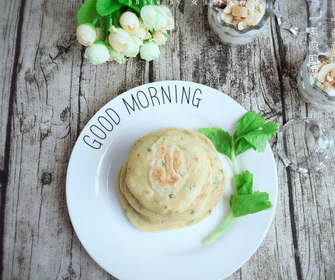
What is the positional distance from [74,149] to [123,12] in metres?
0.53

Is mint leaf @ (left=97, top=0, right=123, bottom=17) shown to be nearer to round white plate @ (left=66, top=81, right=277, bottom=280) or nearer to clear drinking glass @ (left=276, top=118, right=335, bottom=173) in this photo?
round white plate @ (left=66, top=81, right=277, bottom=280)

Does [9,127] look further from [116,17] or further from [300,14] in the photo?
[300,14]

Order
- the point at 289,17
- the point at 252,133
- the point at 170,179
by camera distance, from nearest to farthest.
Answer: the point at 170,179, the point at 252,133, the point at 289,17

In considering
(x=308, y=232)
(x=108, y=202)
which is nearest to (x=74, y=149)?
(x=108, y=202)

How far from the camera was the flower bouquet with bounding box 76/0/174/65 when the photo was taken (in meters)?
1.41

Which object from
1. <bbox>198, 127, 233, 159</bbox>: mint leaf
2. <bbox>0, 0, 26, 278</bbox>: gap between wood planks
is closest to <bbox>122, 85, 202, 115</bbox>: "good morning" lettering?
<bbox>198, 127, 233, 159</bbox>: mint leaf

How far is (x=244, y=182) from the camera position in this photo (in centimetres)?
138

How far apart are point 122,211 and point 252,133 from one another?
503mm

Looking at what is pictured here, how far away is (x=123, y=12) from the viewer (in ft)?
4.93

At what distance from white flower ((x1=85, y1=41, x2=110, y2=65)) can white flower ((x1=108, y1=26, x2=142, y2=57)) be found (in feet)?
0.11

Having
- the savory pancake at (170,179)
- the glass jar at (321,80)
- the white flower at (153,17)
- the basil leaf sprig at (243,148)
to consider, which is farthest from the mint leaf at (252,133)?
the white flower at (153,17)

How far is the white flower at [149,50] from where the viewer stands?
1.48m

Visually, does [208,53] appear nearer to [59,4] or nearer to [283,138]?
[283,138]

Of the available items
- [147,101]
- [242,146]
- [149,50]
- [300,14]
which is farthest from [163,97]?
[300,14]
